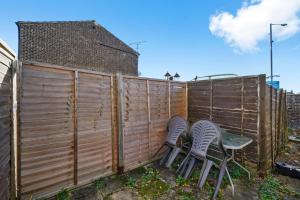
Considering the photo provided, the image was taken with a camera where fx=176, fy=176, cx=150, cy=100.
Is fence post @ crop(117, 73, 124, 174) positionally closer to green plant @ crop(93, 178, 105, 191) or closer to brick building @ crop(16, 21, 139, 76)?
green plant @ crop(93, 178, 105, 191)

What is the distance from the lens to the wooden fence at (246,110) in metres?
4.36

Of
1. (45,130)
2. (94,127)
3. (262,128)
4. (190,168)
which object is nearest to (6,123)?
(45,130)

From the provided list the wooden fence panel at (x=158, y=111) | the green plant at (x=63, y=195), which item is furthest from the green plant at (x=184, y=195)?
the green plant at (x=63, y=195)

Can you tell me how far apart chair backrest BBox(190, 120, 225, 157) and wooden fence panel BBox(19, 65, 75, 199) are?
2.65 metres

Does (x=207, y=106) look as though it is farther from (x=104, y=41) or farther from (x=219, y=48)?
(x=104, y=41)

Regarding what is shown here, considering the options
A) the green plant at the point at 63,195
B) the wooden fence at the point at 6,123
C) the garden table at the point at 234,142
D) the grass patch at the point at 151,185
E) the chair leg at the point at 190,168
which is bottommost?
the grass patch at the point at 151,185

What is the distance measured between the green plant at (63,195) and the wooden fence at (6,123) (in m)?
0.83

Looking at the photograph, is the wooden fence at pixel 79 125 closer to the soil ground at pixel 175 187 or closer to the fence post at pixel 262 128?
the soil ground at pixel 175 187

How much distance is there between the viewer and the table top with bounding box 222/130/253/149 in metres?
3.73

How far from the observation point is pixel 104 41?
1352 centimetres

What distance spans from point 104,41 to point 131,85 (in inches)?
408

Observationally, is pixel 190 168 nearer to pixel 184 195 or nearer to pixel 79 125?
pixel 184 195

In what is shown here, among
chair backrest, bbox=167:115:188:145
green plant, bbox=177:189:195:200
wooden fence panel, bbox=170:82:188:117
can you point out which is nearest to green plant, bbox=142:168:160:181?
green plant, bbox=177:189:195:200

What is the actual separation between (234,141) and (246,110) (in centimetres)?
102
